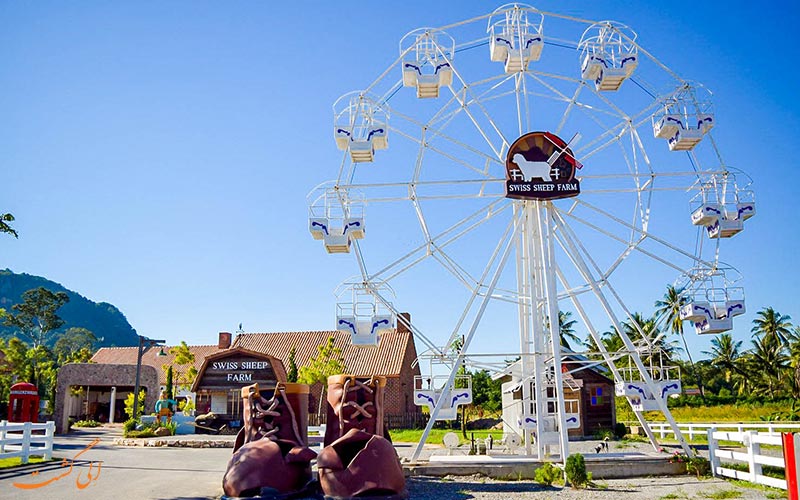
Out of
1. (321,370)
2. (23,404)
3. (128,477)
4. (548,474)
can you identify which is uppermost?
(321,370)

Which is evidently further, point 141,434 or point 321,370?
point 321,370

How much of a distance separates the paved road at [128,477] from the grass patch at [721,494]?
9087mm

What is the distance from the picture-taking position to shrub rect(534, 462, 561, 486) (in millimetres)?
14539

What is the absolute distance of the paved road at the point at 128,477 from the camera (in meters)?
12.7

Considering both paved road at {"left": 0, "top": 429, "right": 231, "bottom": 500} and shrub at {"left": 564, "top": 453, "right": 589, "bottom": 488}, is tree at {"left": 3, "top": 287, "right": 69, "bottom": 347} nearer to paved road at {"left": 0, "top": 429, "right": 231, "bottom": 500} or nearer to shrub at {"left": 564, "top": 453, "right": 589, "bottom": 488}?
paved road at {"left": 0, "top": 429, "right": 231, "bottom": 500}

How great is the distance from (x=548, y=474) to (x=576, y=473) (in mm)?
719

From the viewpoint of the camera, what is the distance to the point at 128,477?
1533 cm

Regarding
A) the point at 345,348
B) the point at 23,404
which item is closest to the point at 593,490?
the point at 23,404

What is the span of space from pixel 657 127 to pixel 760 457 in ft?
32.5

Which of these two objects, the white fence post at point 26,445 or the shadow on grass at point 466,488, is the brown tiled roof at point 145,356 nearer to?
the white fence post at point 26,445

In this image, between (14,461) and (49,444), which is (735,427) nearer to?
(49,444)

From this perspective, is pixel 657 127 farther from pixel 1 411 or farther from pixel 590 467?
pixel 1 411

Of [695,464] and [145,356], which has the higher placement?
[145,356]

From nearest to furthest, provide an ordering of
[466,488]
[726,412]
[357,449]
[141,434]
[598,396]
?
[357,449], [466,488], [141,434], [598,396], [726,412]
